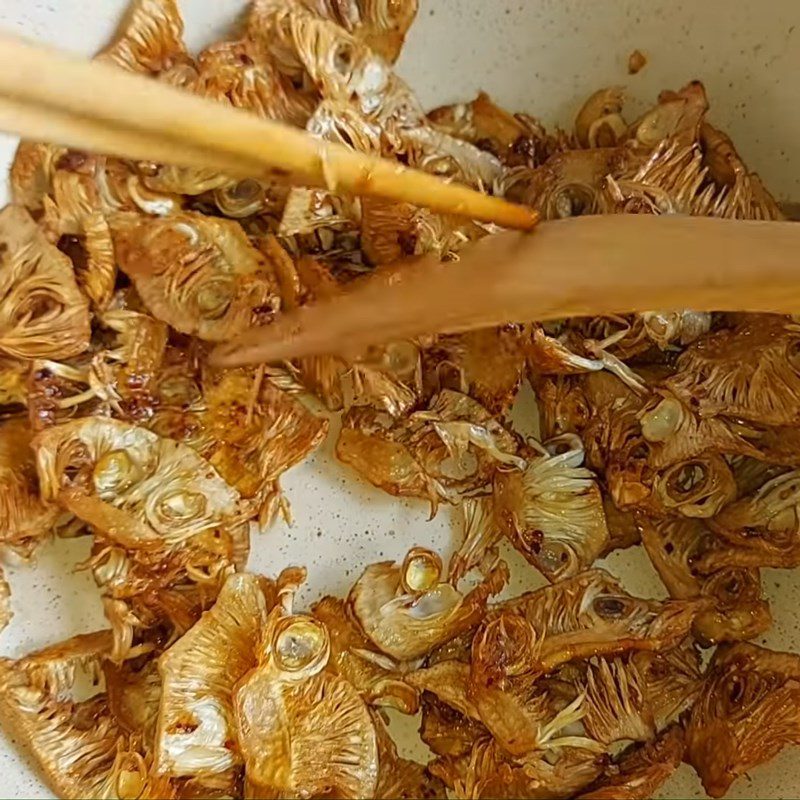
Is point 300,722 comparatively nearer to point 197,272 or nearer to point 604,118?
point 197,272

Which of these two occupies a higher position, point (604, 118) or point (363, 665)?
point (604, 118)

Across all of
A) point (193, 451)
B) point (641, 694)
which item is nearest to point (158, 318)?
point (193, 451)

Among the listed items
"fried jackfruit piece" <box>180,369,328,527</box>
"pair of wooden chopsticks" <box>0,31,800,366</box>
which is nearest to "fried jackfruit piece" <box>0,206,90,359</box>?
"fried jackfruit piece" <box>180,369,328,527</box>

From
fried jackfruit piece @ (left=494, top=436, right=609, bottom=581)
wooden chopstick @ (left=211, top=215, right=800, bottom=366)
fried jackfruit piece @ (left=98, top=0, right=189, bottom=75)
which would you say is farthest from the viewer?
fried jackfruit piece @ (left=494, top=436, right=609, bottom=581)

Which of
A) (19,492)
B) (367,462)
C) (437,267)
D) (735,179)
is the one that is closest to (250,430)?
(367,462)

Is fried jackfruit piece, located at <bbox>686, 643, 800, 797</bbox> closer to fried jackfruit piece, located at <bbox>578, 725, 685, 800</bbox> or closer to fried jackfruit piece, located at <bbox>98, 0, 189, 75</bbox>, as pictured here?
fried jackfruit piece, located at <bbox>578, 725, 685, 800</bbox>
